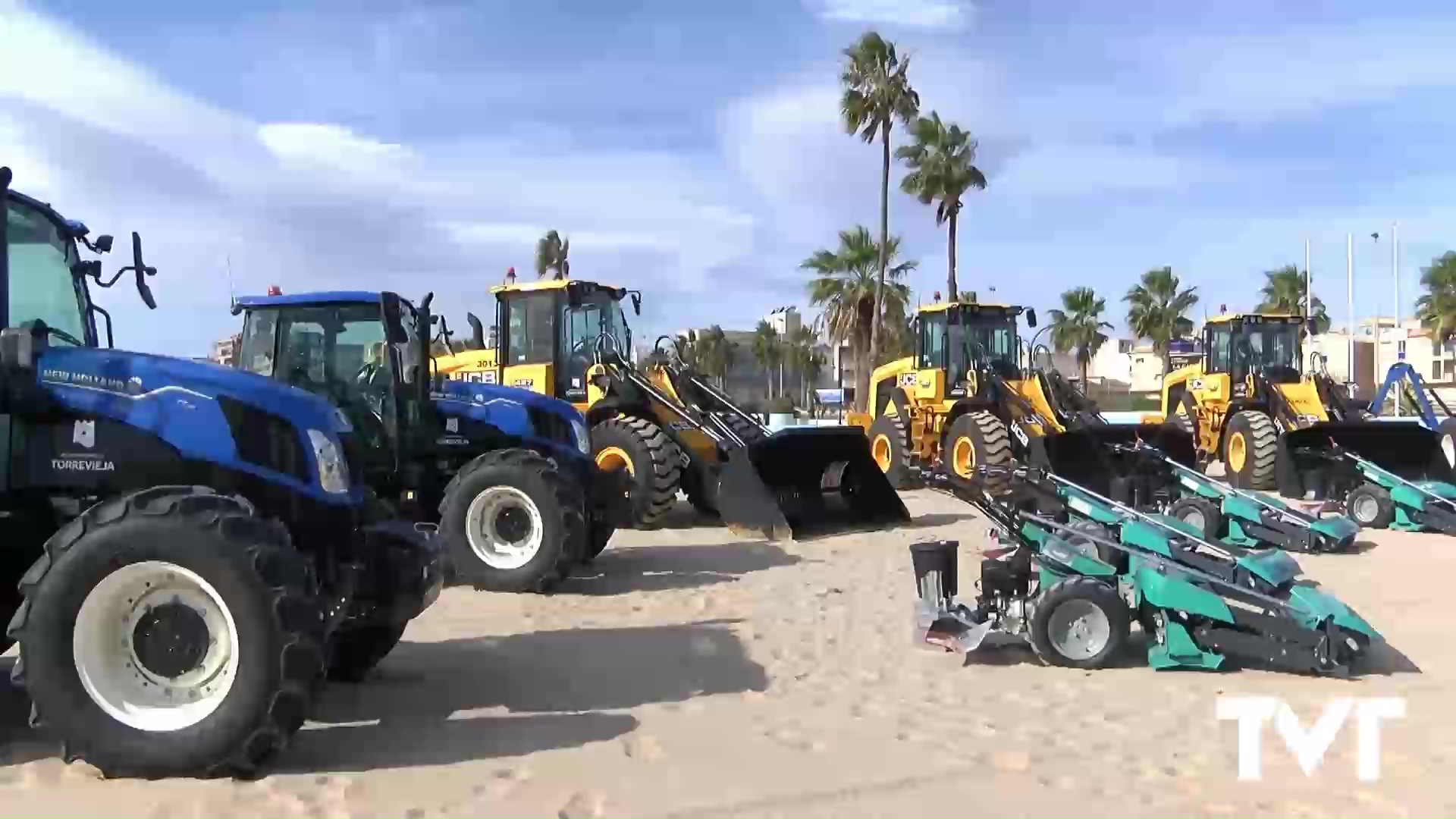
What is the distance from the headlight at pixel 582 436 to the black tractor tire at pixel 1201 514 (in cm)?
564

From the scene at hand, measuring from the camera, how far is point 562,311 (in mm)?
13531

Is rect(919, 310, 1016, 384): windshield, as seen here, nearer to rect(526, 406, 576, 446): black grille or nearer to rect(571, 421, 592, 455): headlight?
rect(571, 421, 592, 455): headlight

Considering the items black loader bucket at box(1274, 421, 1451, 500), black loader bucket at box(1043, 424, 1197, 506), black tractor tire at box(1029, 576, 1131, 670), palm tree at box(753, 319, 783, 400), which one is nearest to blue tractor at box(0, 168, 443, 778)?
black tractor tire at box(1029, 576, 1131, 670)

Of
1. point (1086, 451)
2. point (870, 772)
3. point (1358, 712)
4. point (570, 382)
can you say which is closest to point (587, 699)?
point (870, 772)

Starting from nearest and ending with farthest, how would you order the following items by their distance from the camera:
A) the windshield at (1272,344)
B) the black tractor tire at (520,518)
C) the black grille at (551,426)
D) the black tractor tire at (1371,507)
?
1. the black tractor tire at (520,518)
2. the black grille at (551,426)
3. the black tractor tire at (1371,507)
4. the windshield at (1272,344)

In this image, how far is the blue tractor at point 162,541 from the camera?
4664 millimetres

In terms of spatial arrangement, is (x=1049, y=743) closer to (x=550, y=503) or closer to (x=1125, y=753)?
(x=1125, y=753)

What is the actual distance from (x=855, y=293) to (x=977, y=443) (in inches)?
930

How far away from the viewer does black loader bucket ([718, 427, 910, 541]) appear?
12336 millimetres

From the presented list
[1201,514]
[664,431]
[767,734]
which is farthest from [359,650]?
[1201,514]

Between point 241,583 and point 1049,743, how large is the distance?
354 centimetres

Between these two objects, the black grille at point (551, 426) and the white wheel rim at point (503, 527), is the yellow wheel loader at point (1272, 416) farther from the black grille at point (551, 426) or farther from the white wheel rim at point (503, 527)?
the white wheel rim at point (503, 527)

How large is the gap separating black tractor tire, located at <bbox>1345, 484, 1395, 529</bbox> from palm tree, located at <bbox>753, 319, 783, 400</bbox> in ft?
167

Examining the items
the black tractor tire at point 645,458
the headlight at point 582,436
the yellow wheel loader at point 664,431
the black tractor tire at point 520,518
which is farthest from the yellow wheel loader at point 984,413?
the black tractor tire at point 520,518
